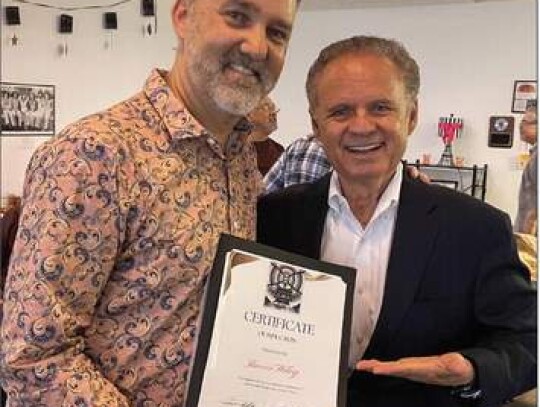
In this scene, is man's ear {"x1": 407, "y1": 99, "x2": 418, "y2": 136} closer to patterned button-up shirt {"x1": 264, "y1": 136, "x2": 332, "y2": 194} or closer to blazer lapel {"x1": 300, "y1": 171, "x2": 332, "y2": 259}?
blazer lapel {"x1": 300, "y1": 171, "x2": 332, "y2": 259}

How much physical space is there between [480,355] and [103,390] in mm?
576

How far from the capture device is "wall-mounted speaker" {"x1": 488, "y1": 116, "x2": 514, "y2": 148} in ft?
16.7

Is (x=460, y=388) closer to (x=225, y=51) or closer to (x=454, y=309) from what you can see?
(x=454, y=309)

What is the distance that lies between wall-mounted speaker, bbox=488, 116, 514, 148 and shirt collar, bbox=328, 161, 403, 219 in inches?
162

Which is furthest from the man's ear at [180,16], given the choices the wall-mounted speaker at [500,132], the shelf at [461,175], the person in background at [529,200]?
the wall-mounted speaker at [500,132]

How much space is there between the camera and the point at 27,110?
11.8 ft

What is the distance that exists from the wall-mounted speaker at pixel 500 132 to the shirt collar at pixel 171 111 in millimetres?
4429

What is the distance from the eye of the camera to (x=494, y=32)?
194 inches

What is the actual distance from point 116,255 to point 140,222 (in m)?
0.05

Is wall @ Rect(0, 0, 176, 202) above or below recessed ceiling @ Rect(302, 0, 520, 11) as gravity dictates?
below

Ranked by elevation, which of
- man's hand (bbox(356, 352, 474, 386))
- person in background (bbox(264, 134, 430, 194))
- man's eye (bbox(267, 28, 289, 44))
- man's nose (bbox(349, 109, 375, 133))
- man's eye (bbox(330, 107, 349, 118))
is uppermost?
man's eye (bbox(267, 28, 289, 44))

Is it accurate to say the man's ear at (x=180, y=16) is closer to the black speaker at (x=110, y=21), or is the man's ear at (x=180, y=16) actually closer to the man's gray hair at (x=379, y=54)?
the man's gray hair at (x=379, y=54)

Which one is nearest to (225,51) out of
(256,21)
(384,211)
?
(256,21)

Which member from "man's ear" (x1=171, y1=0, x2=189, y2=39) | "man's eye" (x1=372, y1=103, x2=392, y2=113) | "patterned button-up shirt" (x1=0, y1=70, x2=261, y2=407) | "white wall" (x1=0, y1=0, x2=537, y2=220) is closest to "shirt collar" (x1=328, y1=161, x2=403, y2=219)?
"man's eye" (x1=372, y1=103, x2=392, y2=113)
